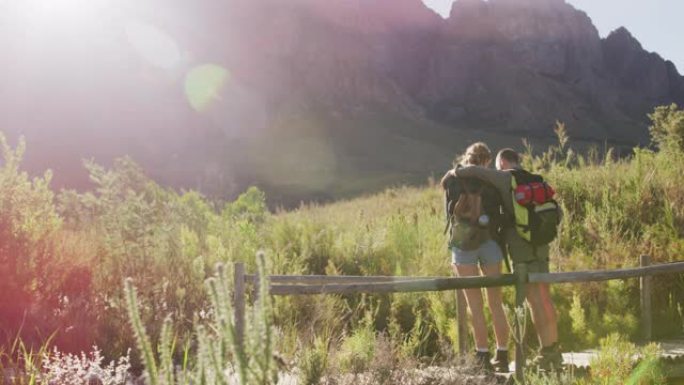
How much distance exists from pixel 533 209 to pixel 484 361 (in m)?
1.37

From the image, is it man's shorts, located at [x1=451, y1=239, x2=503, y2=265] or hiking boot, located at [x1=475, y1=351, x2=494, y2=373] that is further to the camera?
man's shorts, located at [x1=451, y1=239, x2=503, y2=265]

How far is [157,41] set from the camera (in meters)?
114

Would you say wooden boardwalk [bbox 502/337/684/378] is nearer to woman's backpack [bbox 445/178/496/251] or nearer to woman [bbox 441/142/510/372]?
woman [bbox 441/142/510/372]

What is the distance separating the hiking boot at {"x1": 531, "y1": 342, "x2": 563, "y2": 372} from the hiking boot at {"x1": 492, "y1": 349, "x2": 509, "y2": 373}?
250 mm

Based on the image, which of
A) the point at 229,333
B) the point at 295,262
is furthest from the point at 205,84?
the point at 229,333

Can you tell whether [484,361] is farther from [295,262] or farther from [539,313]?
[295,262]

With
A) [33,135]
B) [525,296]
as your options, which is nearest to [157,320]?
[525,296]

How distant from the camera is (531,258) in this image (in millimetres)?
6082

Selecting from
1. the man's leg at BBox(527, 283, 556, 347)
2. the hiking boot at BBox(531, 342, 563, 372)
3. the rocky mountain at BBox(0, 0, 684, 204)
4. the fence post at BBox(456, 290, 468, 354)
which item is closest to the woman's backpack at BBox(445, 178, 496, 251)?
the man's leg at BBox(527, 283, 556, 347)

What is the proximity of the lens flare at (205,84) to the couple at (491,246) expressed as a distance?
9800 cm

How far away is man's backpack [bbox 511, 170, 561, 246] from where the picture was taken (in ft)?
19.4

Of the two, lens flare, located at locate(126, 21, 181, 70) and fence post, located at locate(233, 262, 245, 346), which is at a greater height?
lens flare, located at locate(126, 21, 181, 70)

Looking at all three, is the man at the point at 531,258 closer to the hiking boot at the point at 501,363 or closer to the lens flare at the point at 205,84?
the hiking boot at the point at 501,363

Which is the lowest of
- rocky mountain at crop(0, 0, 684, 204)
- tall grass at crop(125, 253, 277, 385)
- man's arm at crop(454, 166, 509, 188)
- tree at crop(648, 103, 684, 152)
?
tall grass at crop(125, 253, 277, 385)
